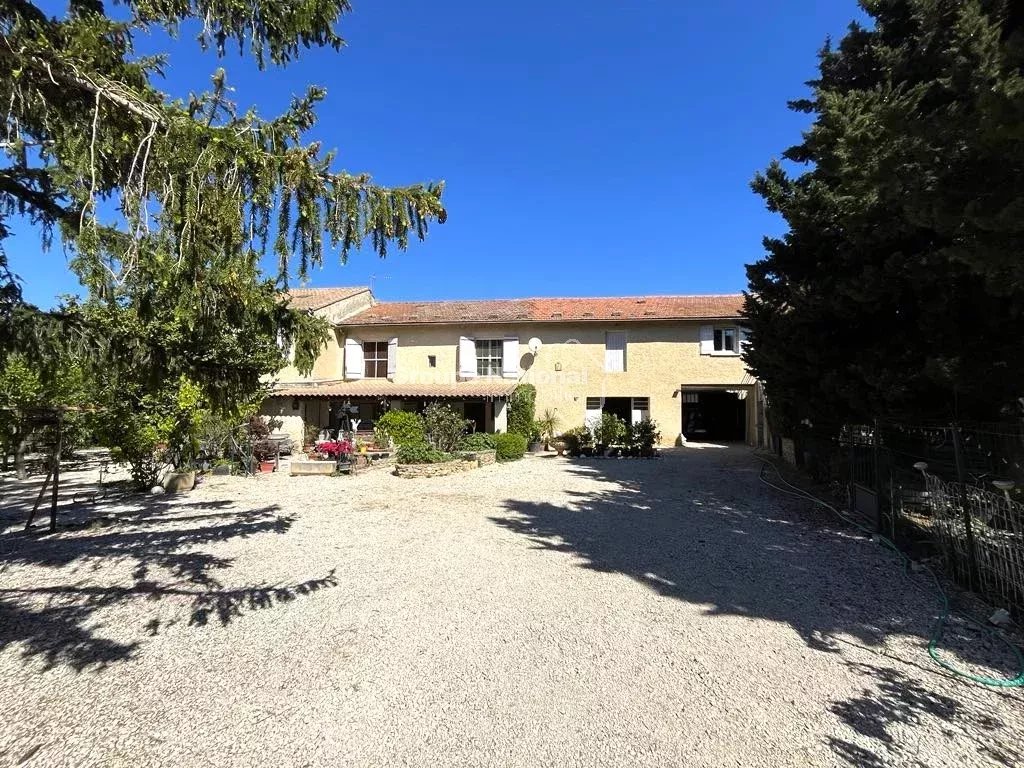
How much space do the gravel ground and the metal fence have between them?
2.27ft

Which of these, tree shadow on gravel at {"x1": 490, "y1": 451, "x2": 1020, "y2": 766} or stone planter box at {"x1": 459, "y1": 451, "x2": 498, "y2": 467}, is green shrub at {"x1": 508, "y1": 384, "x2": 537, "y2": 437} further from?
tree shadow on gravel at {"x1": 490, "y1": 451, "x2": 1020, "y2": 766}

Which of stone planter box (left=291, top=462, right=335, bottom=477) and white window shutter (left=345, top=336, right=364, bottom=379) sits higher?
white window shutter (left=345, top=336, right=364, bottom=379)

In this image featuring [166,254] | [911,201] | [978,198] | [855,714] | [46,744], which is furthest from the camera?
[911,201]

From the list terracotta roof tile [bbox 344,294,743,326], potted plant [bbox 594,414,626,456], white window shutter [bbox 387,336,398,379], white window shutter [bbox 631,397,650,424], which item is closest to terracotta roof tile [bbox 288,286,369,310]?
terracotta roof tile [bbox 344,294,743,326]

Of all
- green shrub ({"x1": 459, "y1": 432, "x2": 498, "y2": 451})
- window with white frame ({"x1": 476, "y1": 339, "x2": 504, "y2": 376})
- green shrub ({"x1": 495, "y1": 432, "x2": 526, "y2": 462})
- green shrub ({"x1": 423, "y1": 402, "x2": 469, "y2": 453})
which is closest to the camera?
green shrub ({"x1": 423, "y1": 402, "x2": 469, "y2": 453})

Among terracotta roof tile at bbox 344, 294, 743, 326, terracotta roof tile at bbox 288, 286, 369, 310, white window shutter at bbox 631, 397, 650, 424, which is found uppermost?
terracotta roof tile at bbox 288, 286, 369, 310

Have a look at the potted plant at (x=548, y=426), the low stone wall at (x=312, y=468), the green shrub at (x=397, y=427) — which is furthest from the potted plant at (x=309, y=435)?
the potted plant at (x=548, y=426)

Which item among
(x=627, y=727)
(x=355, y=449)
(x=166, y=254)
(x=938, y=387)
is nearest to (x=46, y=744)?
(x=166, y=254)

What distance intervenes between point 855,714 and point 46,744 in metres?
4.95

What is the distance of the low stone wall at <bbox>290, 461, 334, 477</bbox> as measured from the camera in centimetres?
1566

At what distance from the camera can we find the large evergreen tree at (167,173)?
12.2ft

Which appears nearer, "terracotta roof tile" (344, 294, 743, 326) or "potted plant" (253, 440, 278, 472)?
"potted plant" (253, 440, 278, 472)

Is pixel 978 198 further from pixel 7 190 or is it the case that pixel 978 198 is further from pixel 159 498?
pixel 159 498

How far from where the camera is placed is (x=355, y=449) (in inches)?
696
